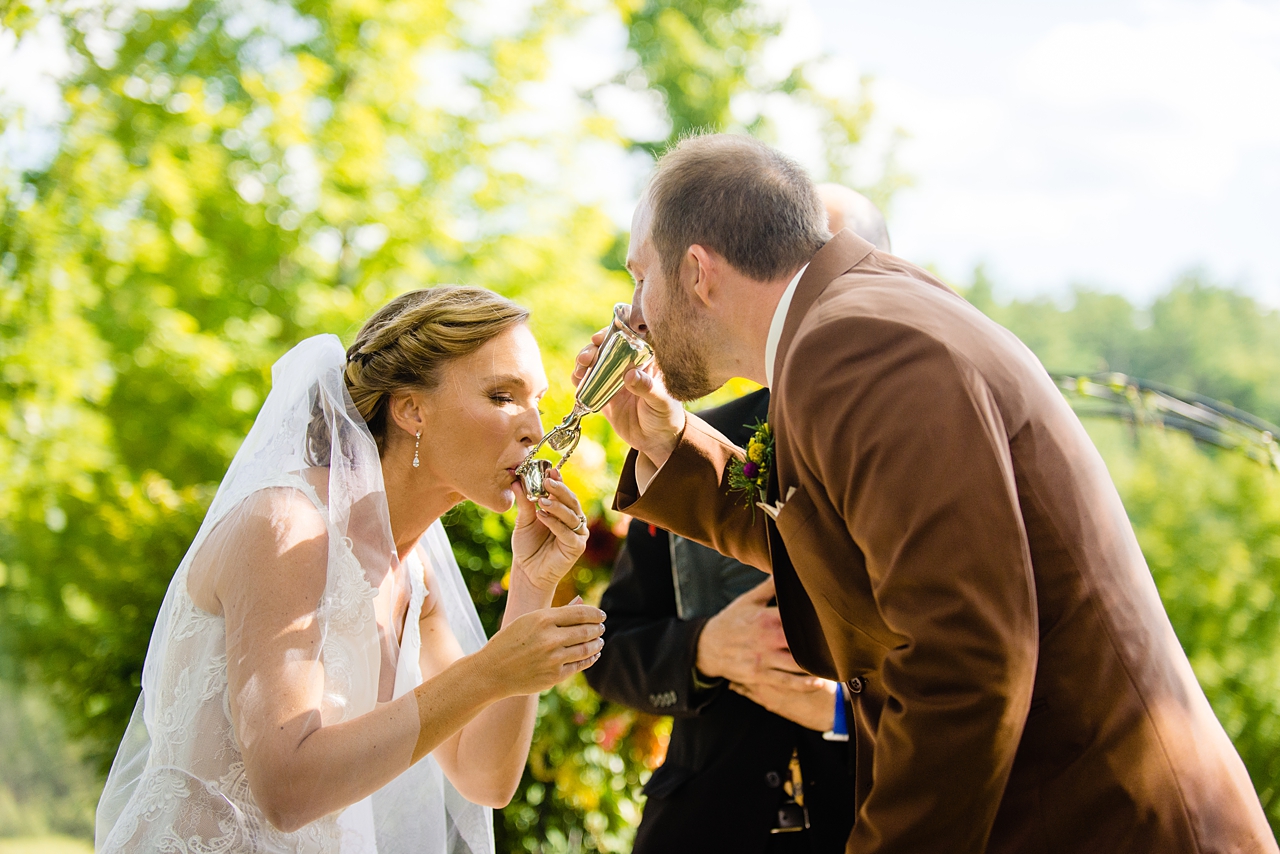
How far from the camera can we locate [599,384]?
266 centimetres

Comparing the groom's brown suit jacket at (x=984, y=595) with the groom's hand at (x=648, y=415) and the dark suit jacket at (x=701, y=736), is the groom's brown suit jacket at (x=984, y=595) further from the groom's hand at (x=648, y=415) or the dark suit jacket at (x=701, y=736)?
the dark suit jacket at (x=701, y=736)

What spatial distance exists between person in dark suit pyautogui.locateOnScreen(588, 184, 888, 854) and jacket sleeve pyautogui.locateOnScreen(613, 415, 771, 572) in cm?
36

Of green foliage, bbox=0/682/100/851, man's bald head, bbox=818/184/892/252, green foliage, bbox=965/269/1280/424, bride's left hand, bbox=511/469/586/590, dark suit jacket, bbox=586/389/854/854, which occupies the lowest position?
green foliage, bbox=0/682/100/851

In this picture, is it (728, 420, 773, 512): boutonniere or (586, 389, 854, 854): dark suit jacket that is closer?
(728, 420, 773, 512): boutonniere

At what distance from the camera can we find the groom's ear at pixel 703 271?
2.34 metres

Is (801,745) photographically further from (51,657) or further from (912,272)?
(51,657)

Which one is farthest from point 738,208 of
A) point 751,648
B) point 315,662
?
point 315,662

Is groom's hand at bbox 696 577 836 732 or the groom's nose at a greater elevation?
the groom's nose

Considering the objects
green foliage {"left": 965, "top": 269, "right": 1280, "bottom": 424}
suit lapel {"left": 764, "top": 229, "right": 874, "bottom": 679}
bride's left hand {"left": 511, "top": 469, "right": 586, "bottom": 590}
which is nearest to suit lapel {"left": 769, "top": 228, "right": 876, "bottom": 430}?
suit lapel {"left": 764, "top": 229, "right": 874, "bottom": 679}

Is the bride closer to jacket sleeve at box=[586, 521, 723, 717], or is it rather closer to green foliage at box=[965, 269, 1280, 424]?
jacket sleeve at box=[586, 521, 723, 717]

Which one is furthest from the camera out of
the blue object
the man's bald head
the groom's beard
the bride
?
the man's bald head

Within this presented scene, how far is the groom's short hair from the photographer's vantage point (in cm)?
229

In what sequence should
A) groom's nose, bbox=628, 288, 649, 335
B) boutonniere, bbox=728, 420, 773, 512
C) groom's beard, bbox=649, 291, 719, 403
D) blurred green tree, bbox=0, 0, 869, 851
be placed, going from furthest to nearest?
blurred green tree, bbox=0, 0, 869, 851 → groom's nose, bbox=628, 288, 649, 335 → groom's beard, bbox=649, 291, 719, 403 → boutonniere, bbox=728, 420, 773, 512

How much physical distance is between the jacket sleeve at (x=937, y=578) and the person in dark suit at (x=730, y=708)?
121cm
